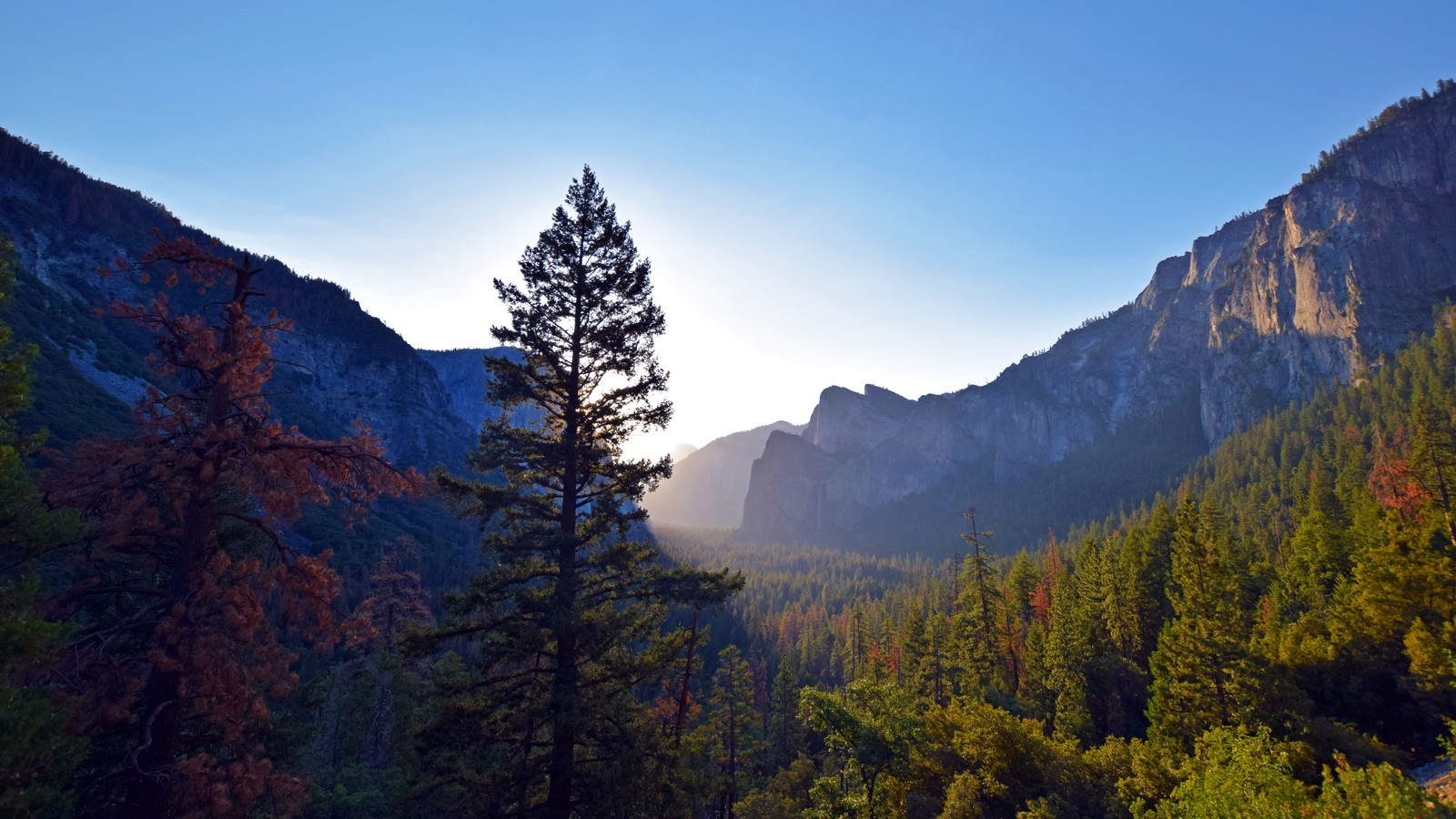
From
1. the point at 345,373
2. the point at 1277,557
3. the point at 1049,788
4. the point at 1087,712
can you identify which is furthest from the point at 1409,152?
the point at 345,373

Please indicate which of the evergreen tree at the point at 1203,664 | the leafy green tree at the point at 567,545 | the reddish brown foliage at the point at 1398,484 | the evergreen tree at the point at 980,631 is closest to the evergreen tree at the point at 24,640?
the leafy green tree at the point at 567,545

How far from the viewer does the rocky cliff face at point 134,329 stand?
6656cm

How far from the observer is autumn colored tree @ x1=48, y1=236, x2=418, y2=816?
7148 mm

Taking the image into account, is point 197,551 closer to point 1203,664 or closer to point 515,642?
point 515,642

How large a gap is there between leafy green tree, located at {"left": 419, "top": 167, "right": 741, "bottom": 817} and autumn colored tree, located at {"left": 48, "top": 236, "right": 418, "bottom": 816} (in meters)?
2.64

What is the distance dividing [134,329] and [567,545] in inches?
4484

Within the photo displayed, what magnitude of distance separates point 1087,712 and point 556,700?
3056 cm

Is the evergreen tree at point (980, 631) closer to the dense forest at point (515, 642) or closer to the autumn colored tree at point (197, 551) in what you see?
the dense forest at point (515, 642)

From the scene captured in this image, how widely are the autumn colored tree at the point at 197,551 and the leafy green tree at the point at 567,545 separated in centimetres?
264

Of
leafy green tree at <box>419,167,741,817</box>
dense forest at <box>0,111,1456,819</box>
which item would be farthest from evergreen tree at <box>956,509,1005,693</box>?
leafy green tree at <box>419,167,741,817</box>

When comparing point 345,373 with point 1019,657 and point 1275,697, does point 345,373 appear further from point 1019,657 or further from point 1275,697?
point 1275,697

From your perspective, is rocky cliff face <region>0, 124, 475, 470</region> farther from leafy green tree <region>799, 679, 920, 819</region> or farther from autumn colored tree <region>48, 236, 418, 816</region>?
leafy green tree <region>799, 679, 920, 819</region>

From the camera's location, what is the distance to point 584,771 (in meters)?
11.0

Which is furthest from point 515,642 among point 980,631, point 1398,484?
point 1398,484
